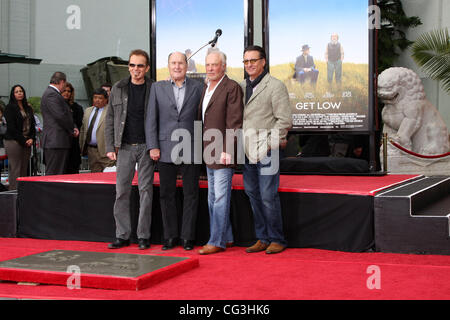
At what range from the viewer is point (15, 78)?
1223cm

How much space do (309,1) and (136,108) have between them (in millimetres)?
2452

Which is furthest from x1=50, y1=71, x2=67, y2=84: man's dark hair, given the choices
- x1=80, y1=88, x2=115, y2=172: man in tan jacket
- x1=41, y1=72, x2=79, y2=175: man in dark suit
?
x1=80, y1=88, x2=115, y2=172: man in tan jacket

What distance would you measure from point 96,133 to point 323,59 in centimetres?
267

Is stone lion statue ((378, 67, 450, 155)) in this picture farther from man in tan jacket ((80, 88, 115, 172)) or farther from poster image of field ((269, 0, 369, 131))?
man in tan jacket ((80, 88, 115, 172))

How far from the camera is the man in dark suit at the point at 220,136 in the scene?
4.26 m

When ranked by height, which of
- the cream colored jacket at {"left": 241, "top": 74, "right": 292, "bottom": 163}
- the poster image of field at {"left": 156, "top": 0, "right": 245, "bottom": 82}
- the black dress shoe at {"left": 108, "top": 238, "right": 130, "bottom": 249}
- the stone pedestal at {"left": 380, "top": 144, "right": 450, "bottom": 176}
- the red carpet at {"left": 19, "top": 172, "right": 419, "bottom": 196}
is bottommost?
the black dress shoe at {"left": 108, "top": 238, "right": 130, "bottom": 249}

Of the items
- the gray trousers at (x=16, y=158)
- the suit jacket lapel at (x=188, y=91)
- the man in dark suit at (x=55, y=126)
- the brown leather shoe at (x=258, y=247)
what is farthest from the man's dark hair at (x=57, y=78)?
the brown leather shoe at (x=258, y=247)

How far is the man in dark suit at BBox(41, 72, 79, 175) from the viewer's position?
6227 millimetres

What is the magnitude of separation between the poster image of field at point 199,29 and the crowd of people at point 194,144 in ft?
4.95

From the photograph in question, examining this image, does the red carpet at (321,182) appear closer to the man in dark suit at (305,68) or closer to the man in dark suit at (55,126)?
the man in dark suit at (55,126)

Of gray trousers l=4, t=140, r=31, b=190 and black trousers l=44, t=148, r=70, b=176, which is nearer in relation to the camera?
black trousers l=44, t=148, r=70, b=176
